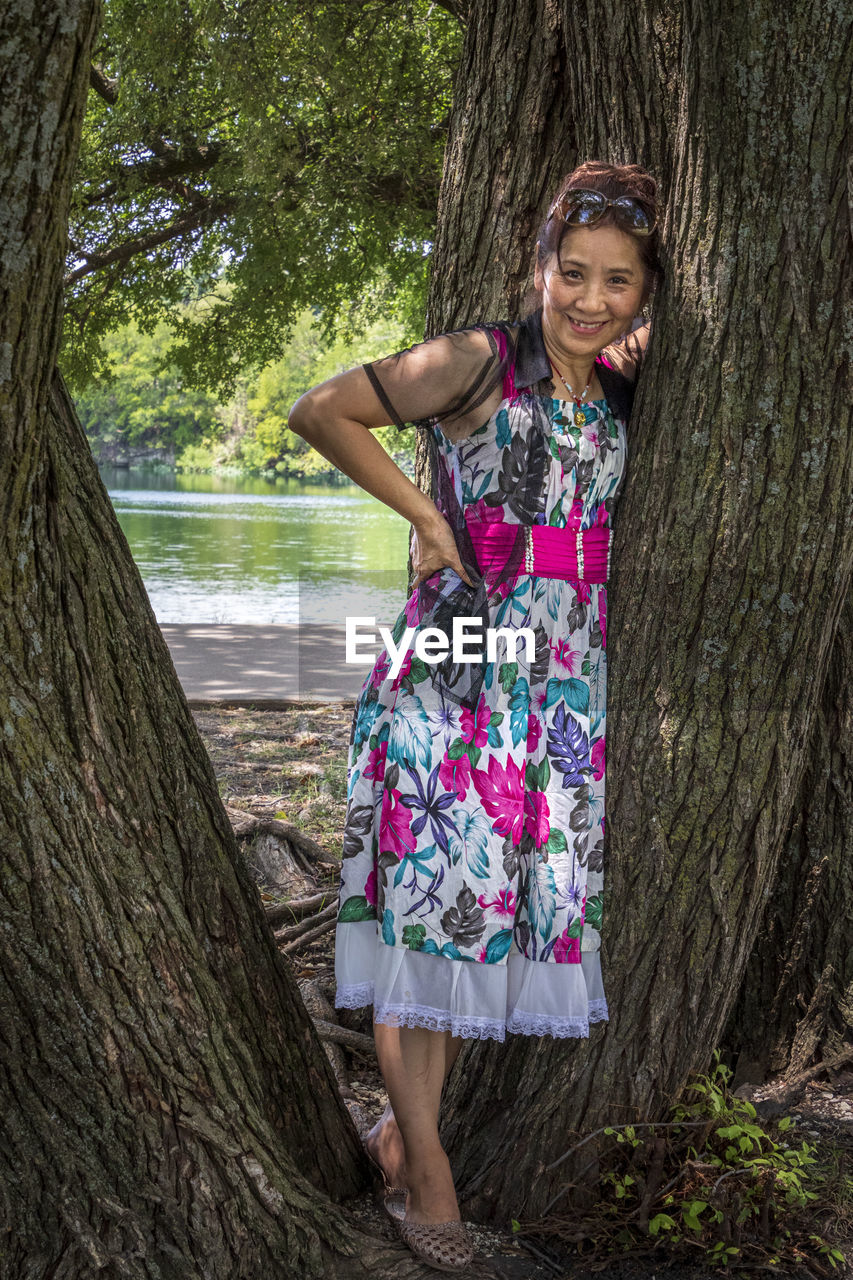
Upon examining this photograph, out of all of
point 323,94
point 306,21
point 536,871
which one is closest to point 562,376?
point 536,871

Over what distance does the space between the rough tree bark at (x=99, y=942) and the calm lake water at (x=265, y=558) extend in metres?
7.04

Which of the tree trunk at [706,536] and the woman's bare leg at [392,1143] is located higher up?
the tree trunk at [706,536]

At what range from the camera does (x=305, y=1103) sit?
2.55 meters

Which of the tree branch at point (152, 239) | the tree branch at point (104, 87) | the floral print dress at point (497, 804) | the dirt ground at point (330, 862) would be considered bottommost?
the dirt ground at point (330, 862)

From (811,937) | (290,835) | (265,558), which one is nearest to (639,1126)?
(811,937)

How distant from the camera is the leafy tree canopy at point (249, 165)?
770 centimetres

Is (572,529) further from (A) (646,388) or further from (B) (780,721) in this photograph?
(B) (780,721)

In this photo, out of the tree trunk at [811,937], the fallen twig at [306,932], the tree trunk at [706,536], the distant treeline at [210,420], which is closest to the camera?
the tree trunk at [706,536]

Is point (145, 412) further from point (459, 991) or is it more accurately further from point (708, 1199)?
point (708, 1199)

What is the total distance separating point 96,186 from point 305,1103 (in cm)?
832

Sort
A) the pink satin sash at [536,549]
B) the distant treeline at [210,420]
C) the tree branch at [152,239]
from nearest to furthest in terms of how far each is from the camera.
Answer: the pink satin sash at [536,549]
the tree branch at [152,239]
the distant treeline at [210,420]

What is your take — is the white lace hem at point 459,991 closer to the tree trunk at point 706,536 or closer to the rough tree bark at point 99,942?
the tree trunk at point 706,536

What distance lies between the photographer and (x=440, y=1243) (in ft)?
7.87

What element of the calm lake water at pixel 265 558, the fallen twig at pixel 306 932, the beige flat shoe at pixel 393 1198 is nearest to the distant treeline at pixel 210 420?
the calm lake water at pixel 265 558
